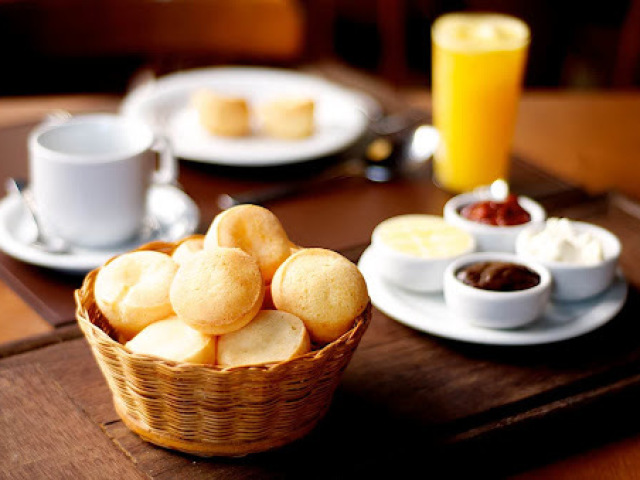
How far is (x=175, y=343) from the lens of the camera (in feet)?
2.23

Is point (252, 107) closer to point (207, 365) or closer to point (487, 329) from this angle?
point (487, 329)

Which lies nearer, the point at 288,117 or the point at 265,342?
the point at 265,342

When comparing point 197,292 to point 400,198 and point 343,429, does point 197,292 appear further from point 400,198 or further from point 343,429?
point 400,198

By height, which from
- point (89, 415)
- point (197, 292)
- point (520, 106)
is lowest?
point (520, 106)

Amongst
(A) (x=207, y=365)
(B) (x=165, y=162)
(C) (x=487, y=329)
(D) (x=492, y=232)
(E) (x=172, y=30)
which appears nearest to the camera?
(A) (x=207, y=365)

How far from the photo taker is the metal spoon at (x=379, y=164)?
1236 mm

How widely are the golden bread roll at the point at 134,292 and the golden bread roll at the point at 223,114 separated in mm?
623

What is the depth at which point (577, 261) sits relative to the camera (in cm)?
94

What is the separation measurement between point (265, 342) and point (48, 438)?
215 millimetres

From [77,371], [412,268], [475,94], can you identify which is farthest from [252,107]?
[77,371]

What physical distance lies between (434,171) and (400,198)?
0.41ft

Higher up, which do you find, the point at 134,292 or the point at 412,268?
the point at 134,292

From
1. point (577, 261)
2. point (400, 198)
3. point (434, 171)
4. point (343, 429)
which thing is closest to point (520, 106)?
point (434, 171)

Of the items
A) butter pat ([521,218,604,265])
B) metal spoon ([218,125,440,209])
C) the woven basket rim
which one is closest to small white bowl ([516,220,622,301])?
butter pat ([521,218,604,265])
